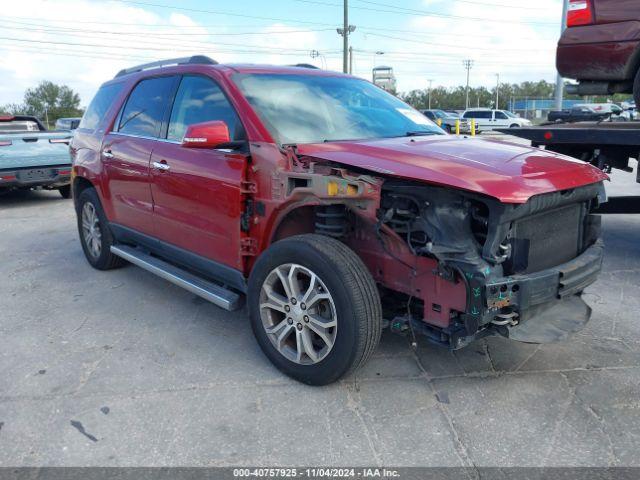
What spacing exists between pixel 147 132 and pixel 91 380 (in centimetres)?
210

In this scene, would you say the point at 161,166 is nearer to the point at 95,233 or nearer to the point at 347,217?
the point at 347,217

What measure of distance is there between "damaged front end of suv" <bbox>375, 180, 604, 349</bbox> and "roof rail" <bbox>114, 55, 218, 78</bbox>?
2.04m

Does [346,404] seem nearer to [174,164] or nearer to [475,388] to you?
[475,388]

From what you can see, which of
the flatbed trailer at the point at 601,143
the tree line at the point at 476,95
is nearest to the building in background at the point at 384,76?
the flatbed trailer at the point at 601,143

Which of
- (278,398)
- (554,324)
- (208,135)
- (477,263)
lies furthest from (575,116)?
(278,398)

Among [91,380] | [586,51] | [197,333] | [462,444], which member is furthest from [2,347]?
[586,51]

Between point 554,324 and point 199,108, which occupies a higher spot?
point 199,108

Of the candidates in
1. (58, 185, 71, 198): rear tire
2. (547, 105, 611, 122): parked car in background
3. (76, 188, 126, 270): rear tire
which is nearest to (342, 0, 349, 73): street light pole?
(547, 105, 611, 122): parked car in background

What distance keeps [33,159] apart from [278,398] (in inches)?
321

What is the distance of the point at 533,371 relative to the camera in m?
3.41

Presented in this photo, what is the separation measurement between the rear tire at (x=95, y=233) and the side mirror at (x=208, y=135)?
2.37 meters

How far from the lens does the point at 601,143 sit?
18.0 feet

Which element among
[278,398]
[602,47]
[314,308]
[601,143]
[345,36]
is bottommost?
[278,398]

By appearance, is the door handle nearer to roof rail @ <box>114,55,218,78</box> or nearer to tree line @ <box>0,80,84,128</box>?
roof rail @ <box>114,55,218,78</box>
